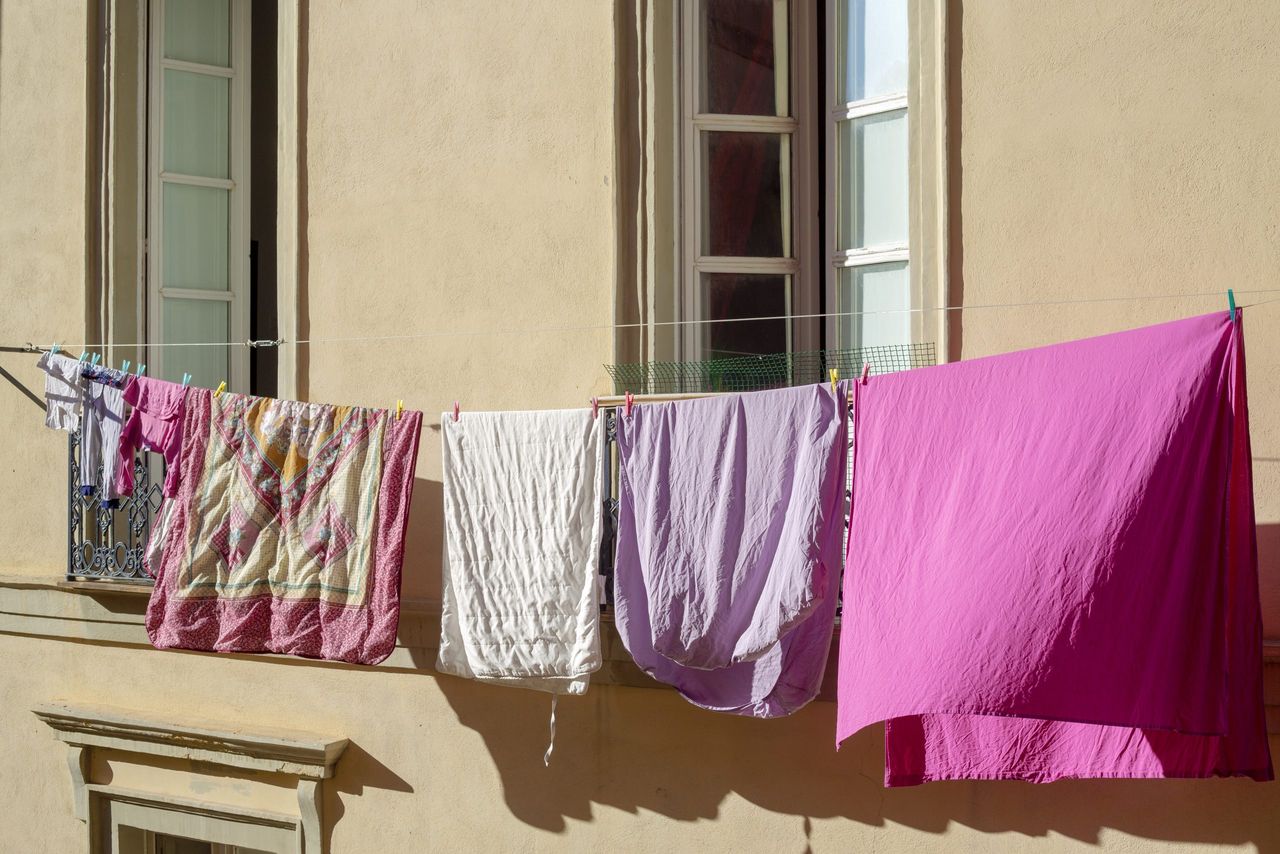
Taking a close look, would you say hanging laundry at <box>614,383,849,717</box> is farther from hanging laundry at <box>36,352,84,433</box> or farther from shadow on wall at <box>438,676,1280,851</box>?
hanging laundry at <box>36,352,84,433</box>

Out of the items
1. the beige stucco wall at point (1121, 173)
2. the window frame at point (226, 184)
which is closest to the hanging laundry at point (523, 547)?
the beige stucco wall at point (1121, 173)

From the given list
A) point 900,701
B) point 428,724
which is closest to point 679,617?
point 900,701

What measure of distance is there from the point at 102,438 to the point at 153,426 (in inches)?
16.1

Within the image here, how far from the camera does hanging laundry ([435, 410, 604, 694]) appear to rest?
4773 millimetres

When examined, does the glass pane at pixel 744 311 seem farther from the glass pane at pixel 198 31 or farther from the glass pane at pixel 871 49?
the glass pane at pixel 198 31

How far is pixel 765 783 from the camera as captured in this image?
4934 mm

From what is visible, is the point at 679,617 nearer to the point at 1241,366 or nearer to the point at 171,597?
the point at 1241,366

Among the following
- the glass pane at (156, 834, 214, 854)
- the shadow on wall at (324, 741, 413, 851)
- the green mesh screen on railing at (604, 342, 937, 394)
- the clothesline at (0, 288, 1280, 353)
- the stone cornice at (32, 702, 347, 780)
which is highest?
the clothesline at (0, 288, 1280, 353)

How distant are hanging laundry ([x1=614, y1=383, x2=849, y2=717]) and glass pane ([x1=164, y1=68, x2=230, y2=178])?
3315mm

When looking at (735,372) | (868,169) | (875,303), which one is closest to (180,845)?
(735,372)

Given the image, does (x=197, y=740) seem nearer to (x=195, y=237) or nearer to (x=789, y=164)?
(x=195, y=237)

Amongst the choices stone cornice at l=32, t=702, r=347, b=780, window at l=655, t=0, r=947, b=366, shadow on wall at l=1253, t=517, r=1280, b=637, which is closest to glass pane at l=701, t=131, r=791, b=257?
window at l=655, t=0, r=947, b=366

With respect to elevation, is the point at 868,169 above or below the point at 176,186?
below

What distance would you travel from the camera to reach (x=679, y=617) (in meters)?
4.50
